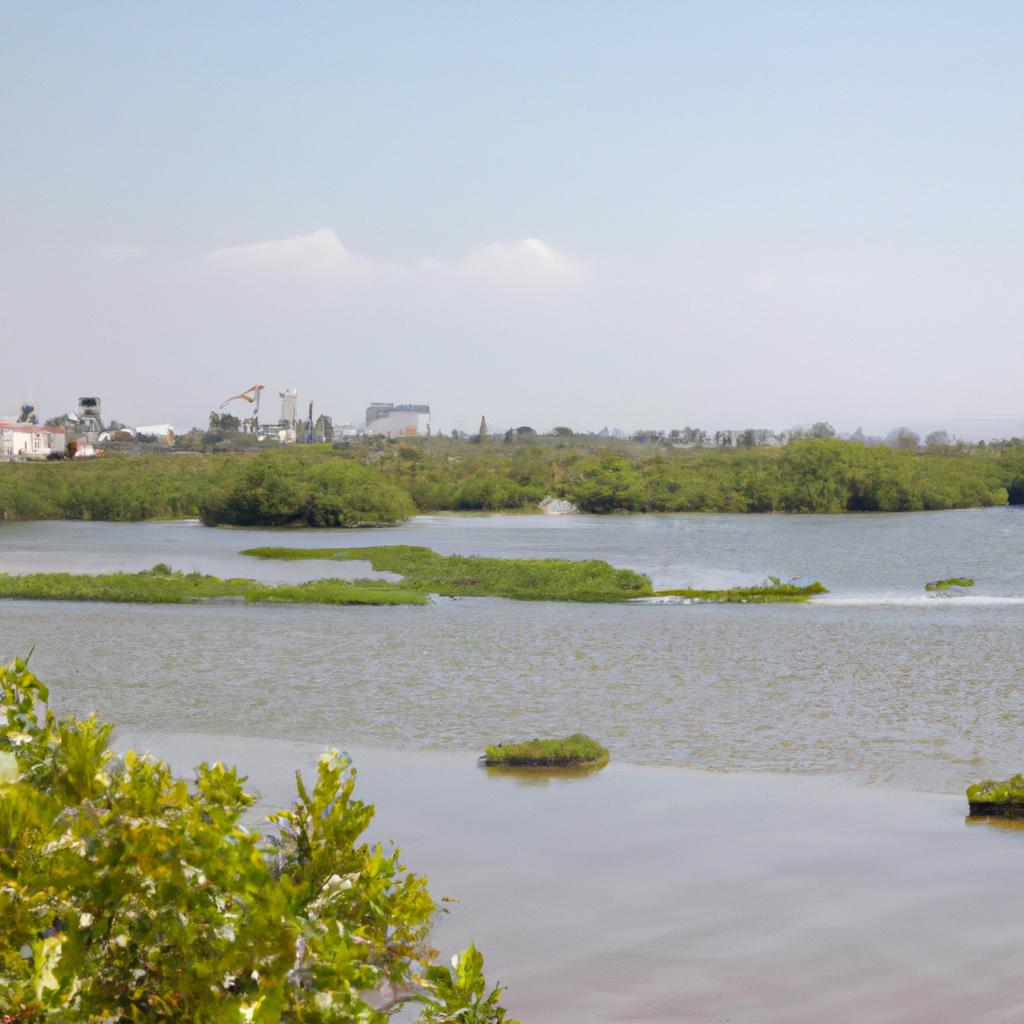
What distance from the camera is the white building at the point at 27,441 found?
88.3m

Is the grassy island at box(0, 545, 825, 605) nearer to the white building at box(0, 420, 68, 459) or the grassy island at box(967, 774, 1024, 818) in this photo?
the grassy island at box(967, 774, 1024, 818)

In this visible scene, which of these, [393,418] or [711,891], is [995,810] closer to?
[711,891]

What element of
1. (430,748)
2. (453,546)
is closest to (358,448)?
(453,546)

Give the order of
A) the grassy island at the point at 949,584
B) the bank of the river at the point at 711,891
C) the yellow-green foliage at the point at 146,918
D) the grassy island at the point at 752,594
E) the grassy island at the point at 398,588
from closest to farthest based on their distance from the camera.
Answer: the yellow-green foliage at the point at 146,918, the bank of the river at the point at 711,891, the grassy island at the point at 398,588, the grassy island at the point at 752,594, the grassy island at the point at 949,584

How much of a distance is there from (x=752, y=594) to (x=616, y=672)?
1086 centimetres

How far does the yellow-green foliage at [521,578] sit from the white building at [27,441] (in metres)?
58.2

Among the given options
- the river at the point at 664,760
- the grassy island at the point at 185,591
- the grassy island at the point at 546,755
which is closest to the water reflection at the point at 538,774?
the grassy island at the point at 546,755

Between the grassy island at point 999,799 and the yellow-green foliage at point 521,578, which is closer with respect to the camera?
the grassy island at point 999,799

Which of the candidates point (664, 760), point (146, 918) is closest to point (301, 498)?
point (664, 760)

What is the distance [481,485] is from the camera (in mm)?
75812

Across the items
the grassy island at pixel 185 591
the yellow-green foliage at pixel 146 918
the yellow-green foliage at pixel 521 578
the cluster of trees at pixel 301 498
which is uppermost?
the cluster of trees at pixel 301 498

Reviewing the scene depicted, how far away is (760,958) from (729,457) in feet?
260

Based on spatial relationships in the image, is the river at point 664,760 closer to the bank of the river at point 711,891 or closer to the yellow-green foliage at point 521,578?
the bank of the river at point 711,891

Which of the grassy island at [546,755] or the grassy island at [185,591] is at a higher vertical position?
the grassy island at [185,591]
